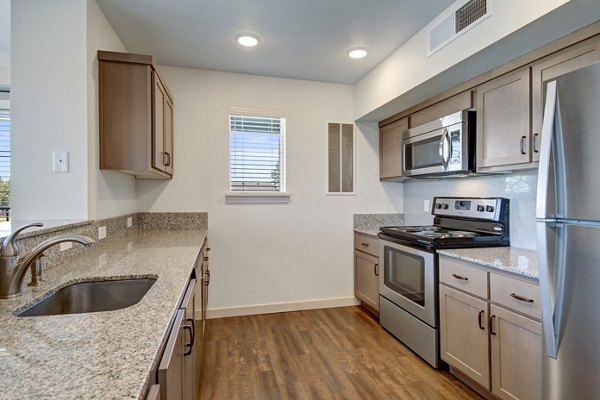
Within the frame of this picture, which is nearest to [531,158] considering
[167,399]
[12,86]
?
[167,399]

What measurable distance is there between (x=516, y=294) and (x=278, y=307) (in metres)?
2.28

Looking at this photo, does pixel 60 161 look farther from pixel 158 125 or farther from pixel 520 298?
pixel 520 298

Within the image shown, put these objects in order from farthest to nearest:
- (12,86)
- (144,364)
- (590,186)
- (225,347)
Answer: (225,347), (12,86), (590,186), (144,364)

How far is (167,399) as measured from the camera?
32.5 inches

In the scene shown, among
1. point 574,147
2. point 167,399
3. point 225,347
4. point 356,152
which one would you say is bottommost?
point 225,347

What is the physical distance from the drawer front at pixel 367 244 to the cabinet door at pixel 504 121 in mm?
1199

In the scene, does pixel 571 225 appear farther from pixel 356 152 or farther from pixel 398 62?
pixel 356 152

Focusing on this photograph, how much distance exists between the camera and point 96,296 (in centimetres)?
136

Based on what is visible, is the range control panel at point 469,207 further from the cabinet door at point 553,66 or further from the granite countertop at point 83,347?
the granite countertop at point 83,347

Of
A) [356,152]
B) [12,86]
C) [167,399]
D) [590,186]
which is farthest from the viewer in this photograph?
[356,152]

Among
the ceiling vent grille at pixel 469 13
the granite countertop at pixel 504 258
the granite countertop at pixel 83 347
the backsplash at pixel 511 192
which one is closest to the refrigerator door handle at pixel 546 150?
the granite countertop at pixel 504 258

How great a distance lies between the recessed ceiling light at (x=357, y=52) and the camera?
2.72 meters

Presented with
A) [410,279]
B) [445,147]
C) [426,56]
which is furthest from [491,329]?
[426,56]

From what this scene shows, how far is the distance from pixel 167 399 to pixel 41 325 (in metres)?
0.40
